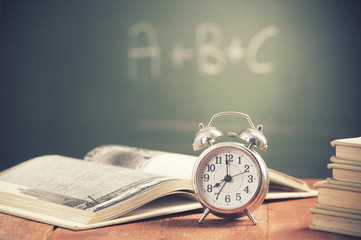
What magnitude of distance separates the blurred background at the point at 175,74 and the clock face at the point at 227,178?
232 centimetres

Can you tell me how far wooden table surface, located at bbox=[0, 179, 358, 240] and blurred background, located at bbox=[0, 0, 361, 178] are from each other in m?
2.35

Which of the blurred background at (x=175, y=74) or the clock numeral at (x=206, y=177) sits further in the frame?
the blurred background at (x=175, y=74)

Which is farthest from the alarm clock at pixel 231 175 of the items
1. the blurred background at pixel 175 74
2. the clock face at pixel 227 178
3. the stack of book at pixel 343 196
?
the blurred background at pixel 175 74

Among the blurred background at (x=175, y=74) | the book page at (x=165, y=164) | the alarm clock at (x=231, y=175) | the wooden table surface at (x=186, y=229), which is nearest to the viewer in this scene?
the wooden table surface at (x=186, y=229)

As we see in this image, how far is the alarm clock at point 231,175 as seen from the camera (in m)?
0.89

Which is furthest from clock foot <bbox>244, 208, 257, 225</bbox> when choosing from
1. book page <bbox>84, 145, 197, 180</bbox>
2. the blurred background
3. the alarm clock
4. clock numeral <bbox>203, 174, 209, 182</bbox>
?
the blurred background

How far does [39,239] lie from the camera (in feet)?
2.56

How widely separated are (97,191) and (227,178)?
0.89 feet

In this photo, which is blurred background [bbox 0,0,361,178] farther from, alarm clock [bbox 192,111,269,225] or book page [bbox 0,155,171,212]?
alarm clock [bbox 192,111,269,225]

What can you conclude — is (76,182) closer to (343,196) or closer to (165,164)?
(165,164)

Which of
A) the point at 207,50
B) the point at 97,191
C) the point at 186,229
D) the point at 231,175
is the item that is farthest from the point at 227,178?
the point at 207,50

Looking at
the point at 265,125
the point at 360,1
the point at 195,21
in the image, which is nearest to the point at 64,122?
the point at 195,21

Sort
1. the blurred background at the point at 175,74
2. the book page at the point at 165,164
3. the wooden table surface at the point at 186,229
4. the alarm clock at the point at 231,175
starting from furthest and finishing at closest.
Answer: the blurred background at the point at 175,74
the book page at the point at 165,164
the alarm clock at the point at 231,175
the wooden table surface at the point at 186,229

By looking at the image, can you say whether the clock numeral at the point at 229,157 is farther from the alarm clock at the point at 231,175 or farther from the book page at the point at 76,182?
the book page at the point at 76,182
